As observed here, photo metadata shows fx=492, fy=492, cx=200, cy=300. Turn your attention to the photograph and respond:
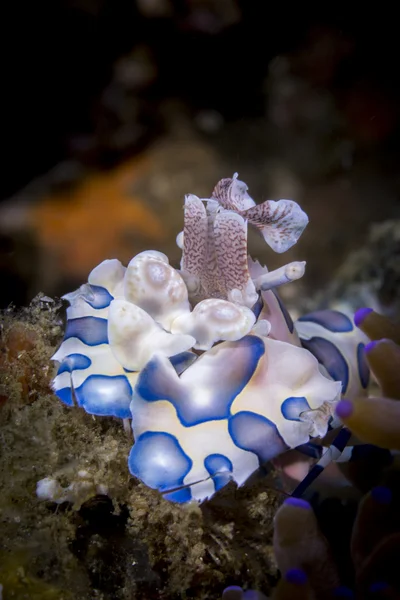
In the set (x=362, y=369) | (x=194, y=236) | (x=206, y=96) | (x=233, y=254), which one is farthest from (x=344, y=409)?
(x=206, y=96)

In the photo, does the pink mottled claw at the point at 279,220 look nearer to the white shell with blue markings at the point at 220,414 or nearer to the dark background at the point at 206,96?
the white shell with blue markings at the point at 220,414

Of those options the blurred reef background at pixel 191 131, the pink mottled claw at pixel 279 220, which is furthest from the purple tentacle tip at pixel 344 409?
the blurred reef background at pixel 191 131

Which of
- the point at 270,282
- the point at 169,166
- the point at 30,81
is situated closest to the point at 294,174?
the point at 169,166

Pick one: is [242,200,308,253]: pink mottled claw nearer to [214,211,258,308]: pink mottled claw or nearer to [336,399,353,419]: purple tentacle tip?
[214,211,258,308]: pink mottled claw

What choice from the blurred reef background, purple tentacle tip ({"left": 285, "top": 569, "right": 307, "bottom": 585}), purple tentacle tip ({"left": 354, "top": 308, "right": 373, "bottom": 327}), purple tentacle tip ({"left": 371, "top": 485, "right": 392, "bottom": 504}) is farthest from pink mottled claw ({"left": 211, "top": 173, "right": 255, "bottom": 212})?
the blurred reef background

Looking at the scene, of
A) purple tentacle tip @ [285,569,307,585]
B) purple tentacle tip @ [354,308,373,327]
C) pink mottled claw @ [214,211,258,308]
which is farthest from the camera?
purple tentacle tip @ [354,308,373,327]

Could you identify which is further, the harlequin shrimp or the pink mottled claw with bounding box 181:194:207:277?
the pink mottled claw with bounding box 181:194:207:277
